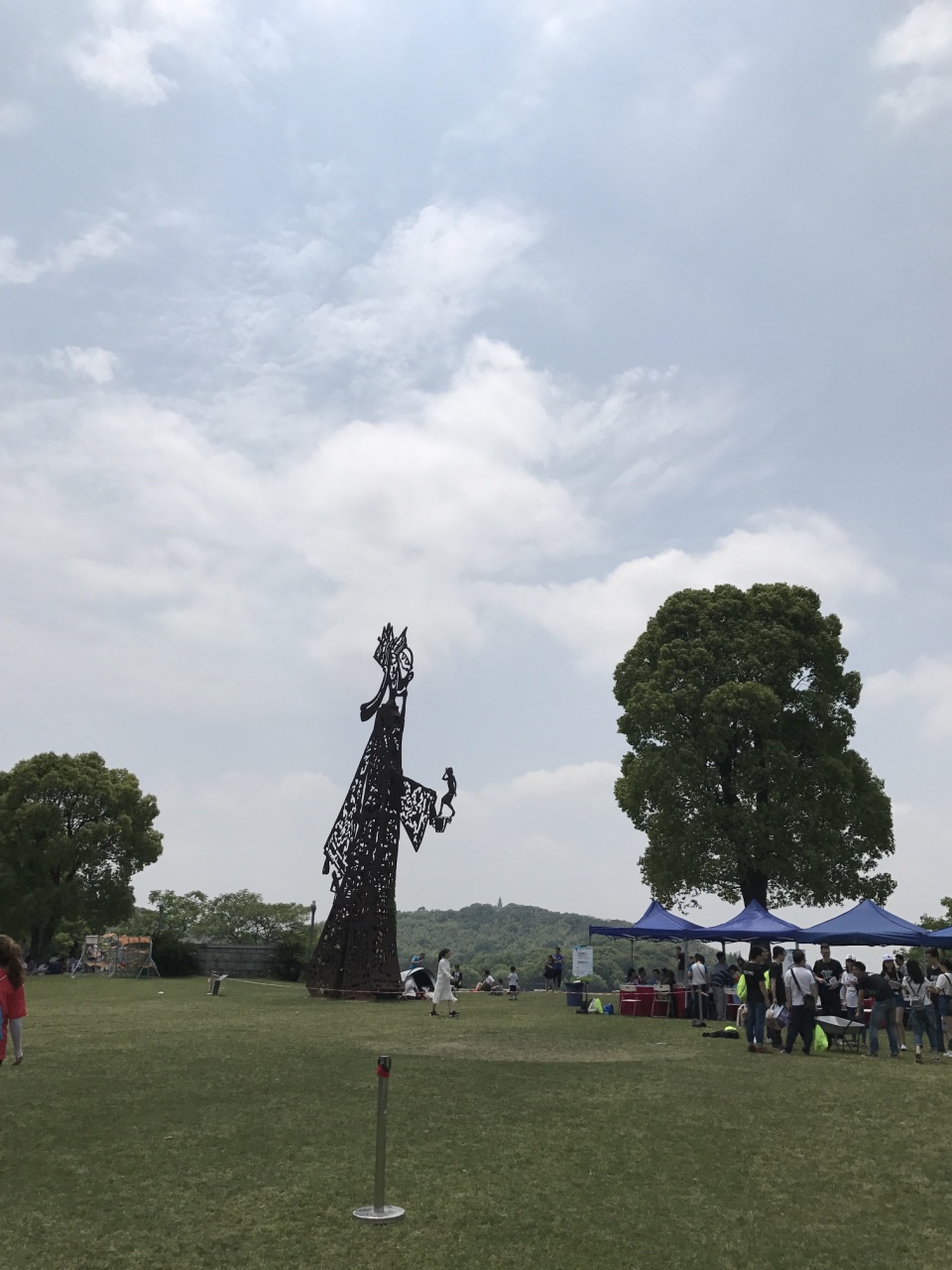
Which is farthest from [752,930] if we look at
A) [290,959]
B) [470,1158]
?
[290,959]

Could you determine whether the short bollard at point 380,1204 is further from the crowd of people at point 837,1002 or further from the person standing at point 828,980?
the person standing at point 828,980

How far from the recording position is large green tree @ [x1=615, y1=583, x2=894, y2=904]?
2797cm

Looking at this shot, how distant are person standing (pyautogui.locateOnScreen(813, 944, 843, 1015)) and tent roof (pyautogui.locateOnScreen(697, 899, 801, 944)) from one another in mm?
2554

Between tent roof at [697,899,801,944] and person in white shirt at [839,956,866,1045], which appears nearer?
person in white shirt at [839,956,866,1045]

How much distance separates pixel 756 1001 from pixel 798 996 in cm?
66

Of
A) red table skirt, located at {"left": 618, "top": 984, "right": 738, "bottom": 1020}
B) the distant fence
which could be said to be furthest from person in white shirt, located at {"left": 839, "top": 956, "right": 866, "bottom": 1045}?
the distant fence

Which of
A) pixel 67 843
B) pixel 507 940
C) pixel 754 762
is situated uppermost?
pixel 754 762

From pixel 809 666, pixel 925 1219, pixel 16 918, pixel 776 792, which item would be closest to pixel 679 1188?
pixel 925 1219

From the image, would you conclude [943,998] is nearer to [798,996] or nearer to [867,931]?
[798,996]

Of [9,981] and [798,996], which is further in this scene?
[798,996]

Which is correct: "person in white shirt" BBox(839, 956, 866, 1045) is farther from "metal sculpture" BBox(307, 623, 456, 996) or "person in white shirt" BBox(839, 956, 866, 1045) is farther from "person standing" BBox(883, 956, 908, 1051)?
"metal sculpture" BBox(307, 623, 456, 996)

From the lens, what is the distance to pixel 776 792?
28266mm

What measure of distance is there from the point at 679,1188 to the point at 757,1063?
7168 millimetres

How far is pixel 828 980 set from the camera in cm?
1830
